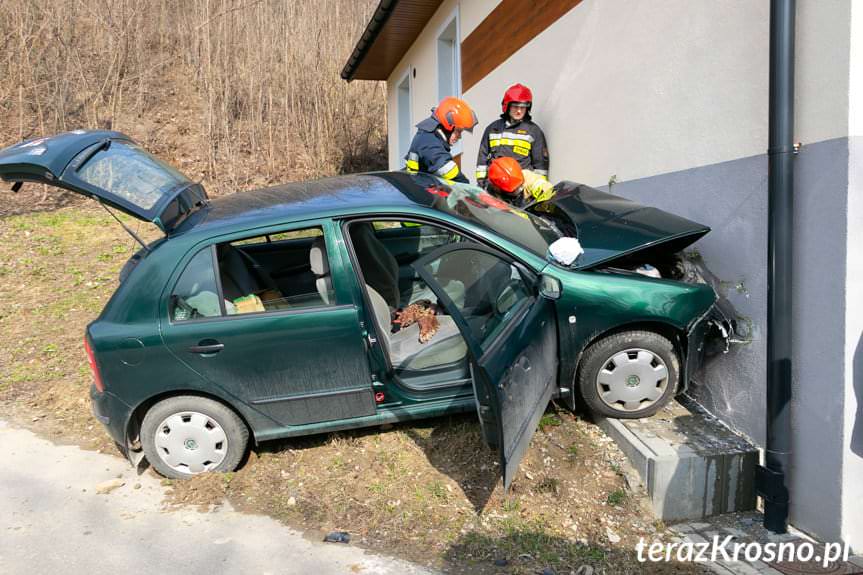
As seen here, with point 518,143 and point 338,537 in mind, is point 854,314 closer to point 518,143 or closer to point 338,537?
point 338,537

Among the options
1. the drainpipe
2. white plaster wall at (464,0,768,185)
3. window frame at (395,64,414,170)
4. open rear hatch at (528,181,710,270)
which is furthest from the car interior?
window frame at (395,64,414,170)

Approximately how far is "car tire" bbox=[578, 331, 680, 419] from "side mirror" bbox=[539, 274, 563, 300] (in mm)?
570

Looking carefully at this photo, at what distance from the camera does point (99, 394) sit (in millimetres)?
3303

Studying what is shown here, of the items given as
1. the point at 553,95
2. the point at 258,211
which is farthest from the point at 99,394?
the point at 553,95

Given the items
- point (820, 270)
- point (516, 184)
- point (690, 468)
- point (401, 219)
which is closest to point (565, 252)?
point (401, 219)

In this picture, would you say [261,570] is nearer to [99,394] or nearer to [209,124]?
[99,394]

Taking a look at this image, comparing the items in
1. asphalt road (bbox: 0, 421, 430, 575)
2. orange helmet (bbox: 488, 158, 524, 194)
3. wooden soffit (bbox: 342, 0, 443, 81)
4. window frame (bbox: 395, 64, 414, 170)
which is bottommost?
asphalt road (bbox: 0, 421, 430, 575)

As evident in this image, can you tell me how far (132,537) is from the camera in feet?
9.90

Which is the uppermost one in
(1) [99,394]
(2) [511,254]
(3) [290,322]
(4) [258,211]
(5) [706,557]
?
(4) [258,211]

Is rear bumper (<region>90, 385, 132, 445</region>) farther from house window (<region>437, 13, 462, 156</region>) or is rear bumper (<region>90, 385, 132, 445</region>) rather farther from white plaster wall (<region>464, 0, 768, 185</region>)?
house window (<region>437, 13, 462, 156</region>)

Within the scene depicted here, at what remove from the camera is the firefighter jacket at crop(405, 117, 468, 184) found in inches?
213

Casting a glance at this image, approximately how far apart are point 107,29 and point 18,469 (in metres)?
13.5

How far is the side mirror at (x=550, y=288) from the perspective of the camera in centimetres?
296

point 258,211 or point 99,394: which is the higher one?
point 258,211
